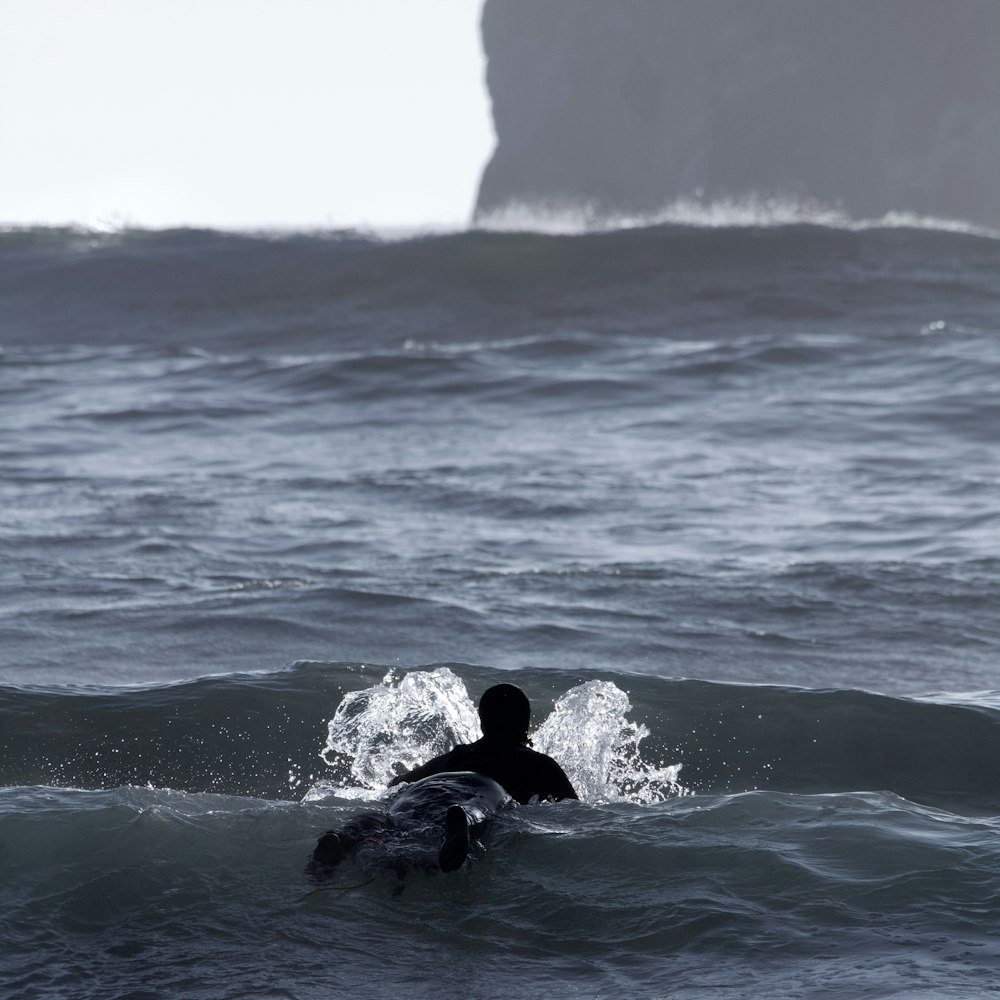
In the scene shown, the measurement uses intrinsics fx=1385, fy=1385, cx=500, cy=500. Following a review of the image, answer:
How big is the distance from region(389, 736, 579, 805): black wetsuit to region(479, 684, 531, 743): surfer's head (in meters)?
0.04

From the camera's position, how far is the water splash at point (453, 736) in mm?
6926

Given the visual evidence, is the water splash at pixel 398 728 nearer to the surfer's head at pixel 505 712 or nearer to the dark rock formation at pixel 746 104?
the surfer's head at pixel 505 712

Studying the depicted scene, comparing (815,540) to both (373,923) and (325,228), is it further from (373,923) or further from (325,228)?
(325,228)

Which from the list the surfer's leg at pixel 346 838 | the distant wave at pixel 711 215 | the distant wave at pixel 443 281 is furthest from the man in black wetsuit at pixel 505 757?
the distant wave at pixel 711 215

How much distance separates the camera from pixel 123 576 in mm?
11375

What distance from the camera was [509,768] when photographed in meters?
5.71

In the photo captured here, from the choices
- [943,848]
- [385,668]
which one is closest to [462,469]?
[385,668]

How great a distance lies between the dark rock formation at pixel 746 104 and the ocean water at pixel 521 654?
135ft

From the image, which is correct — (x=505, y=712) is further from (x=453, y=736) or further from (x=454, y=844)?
(x=453, y=736)

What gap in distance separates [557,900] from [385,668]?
3.69 meters

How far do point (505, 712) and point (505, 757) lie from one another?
192 mm

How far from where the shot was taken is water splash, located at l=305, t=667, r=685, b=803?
693 cm

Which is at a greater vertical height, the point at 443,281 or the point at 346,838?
the point at 443,281

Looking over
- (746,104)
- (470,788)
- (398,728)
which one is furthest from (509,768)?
(746,104)
